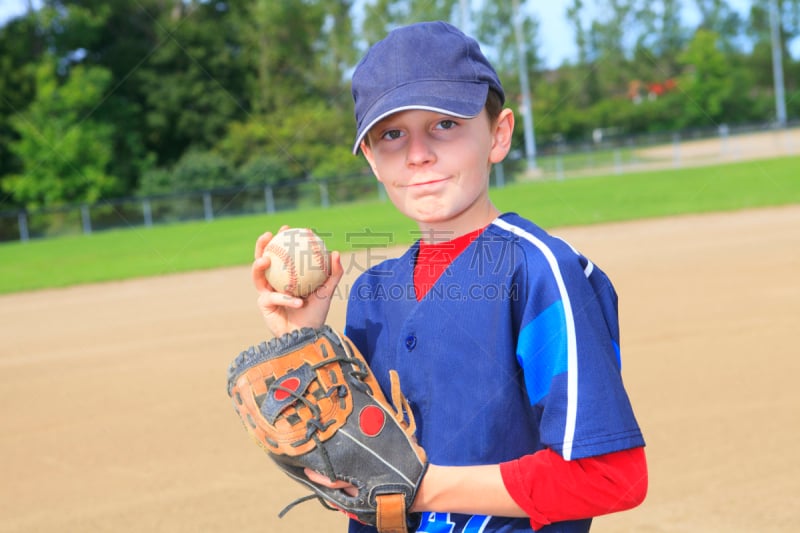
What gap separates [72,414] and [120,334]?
213 cm

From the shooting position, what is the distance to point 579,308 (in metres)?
1.13

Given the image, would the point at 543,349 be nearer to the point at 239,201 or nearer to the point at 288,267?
the point at 288,267

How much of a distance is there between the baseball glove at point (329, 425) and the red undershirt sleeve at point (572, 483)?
0.56ft

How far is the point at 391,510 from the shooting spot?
3.98 feet

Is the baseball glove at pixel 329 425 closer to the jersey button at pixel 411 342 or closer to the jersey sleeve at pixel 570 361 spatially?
the jersey button at pixel 411 342

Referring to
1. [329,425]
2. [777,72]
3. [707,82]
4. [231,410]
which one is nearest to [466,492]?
[329,425]

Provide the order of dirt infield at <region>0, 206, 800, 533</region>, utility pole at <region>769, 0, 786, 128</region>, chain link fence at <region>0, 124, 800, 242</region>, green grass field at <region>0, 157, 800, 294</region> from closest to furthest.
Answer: dirt infield at <region>0, 206, 800, 533</region> < green grass field at <region>0, 157, 800, 294</region> < chain link fence at <region>0, 124, 800, 242</region> < utility pole at <region>769, 0, 786, 128</region>

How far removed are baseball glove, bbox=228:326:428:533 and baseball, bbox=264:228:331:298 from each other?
11 centimetres

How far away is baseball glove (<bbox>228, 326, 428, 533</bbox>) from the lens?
1208mm

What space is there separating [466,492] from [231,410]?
3.10 m

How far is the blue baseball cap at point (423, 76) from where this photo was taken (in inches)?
47.4

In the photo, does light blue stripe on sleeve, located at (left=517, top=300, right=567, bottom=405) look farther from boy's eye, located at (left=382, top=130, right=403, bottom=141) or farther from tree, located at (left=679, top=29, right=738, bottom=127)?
tree, located at (left=679, top=29, right=738, bottom=127)

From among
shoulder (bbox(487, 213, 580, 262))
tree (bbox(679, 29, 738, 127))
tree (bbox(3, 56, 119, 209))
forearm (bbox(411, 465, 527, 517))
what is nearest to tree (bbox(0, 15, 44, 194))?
tree (bbox(3, 56, 119, 209))

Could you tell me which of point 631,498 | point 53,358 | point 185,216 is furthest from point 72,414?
point 185,216
